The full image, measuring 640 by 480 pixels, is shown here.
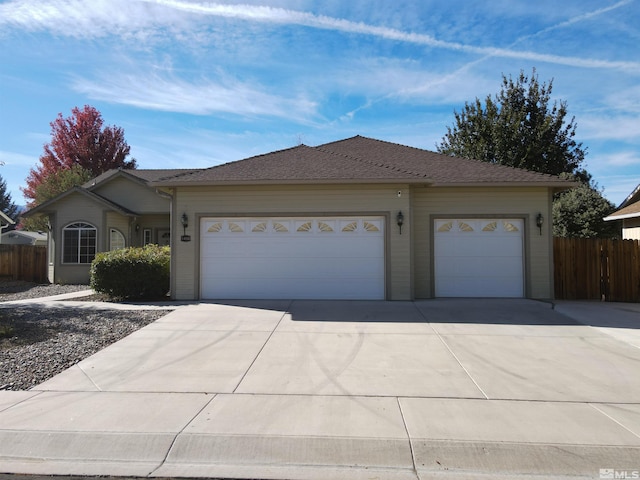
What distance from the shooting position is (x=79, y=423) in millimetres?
4574

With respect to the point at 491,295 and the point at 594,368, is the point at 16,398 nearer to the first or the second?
the point at 594,368

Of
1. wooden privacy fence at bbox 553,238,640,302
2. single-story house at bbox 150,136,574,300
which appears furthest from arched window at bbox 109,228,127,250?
wooden privacy fence at bbox 553,238,640,302

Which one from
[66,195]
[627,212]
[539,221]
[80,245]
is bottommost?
[80,245]

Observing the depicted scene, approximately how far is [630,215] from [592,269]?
5.09 m

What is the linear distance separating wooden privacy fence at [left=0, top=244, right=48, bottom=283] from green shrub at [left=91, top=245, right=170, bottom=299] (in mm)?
9407

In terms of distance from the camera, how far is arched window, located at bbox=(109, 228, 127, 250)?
18.6 metres

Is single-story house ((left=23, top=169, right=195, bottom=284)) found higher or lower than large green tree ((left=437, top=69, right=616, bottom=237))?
lower

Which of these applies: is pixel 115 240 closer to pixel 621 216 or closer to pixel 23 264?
pixel 23 264

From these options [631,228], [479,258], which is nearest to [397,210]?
[479,258]

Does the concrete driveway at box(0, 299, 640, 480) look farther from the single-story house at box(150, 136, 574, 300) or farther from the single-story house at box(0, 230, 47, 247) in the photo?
the single-story house at box(0, 230, 47, 247)

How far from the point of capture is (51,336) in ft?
26.8

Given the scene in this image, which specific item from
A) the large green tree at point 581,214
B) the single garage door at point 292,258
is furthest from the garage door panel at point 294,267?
the large green tree at point 581,214

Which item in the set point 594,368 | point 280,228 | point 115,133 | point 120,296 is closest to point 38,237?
point 115,133

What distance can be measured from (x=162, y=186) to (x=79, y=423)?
826 cm
